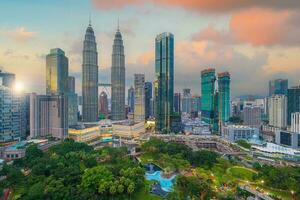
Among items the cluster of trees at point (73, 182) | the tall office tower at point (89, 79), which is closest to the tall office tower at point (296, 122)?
the cluster of trees at point (73, 182)

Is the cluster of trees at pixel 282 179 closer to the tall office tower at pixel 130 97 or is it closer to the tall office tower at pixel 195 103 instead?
the tall office tower at pixel 130 97

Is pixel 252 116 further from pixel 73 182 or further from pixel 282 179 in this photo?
pixel 73 182

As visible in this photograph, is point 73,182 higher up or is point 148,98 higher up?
point 148,98

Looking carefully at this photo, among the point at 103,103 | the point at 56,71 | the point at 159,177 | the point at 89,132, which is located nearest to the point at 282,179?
the point at 159,177

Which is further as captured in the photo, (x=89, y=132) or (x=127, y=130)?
(x=127, y=130)

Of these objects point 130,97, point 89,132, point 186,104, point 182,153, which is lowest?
point 89,132

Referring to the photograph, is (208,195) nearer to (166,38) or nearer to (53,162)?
(53,162)

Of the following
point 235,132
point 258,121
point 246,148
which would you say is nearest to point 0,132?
point 246,148
